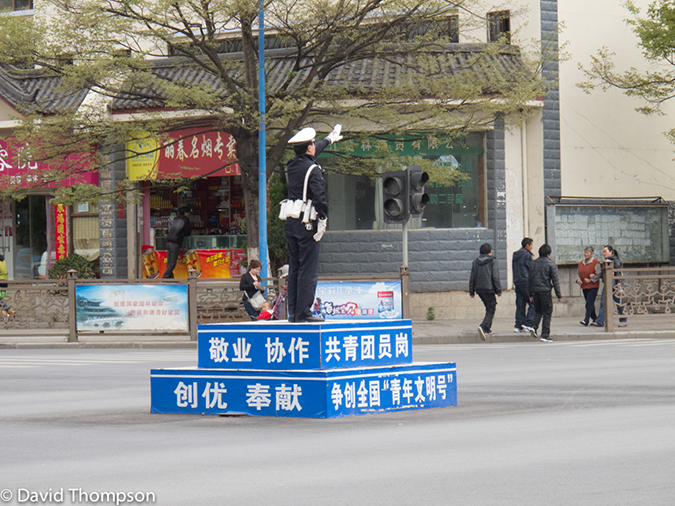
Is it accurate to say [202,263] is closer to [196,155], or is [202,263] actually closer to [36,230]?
[196,155]

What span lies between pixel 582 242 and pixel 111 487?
19489 millimetres

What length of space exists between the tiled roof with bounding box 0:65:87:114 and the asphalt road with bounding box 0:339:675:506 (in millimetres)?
13689

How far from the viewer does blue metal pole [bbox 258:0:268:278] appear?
17750 mm

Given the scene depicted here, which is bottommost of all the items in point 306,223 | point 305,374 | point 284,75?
point 305,374

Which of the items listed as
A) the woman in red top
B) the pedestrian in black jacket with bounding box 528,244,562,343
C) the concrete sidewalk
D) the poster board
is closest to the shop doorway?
the concrete sidewalk

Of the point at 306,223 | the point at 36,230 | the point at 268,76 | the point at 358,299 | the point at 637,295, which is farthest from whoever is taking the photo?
the point at 36,230

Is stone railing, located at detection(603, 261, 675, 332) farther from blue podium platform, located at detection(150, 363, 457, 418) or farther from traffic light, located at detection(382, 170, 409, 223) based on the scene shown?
blue podium platform, located at detection(150, 363, 457, 418)

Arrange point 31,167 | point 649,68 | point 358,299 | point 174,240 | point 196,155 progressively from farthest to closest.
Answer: point 649,68
point 31,167
point 174,240
point 196,155
point 358,299

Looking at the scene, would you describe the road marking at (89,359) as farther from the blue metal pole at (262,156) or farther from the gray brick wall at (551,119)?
the gray brick wall at (551,119)

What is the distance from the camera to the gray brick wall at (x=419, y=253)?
21953mm

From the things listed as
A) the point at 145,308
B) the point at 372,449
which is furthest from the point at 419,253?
the point at 372,449

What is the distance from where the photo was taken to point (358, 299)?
18141 millimetres

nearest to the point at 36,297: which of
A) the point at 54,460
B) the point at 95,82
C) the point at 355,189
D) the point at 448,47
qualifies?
the point at 95,82

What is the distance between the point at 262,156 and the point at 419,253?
5.53 metres
